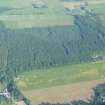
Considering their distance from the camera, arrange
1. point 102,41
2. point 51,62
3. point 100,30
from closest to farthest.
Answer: point 51,62
point 102,41
point 100,30

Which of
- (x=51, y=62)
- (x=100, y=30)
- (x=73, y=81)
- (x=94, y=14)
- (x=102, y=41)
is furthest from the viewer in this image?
(x=94, y=14)

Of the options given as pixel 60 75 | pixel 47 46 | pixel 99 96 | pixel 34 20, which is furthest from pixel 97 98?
pixel 34 20

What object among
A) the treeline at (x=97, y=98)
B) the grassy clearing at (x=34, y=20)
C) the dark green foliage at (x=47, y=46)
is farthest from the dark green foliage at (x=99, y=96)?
the grassy clearing at (x=34, y=20)

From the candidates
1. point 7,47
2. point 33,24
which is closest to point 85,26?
point 33,24

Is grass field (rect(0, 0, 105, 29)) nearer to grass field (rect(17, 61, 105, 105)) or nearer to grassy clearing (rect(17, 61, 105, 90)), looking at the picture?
grassy clearing (rect(17, 61, 105, 90))

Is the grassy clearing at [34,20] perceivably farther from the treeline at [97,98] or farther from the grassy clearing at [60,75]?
the treeline at [97,98]

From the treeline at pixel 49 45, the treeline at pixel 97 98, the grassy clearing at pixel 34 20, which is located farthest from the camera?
the grassy clearing at pixel 34 20

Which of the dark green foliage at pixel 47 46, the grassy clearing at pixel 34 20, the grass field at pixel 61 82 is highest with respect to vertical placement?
the grassy clearing at pixel 34 20

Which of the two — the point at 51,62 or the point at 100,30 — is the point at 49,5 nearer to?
the point at 100,30

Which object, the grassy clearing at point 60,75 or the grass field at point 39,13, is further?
the grass field at point 39,13
